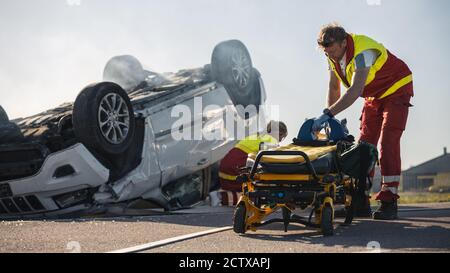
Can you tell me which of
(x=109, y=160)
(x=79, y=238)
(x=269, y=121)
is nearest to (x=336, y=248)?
(x=79, y=238)

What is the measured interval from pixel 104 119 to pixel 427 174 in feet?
144

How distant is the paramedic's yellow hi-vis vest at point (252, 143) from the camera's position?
8.34 meters

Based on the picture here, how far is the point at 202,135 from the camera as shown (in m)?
8.11

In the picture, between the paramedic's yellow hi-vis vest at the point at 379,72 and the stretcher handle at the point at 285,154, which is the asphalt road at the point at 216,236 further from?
the paramedic's yellow hi-vis vest at the point at 379,72

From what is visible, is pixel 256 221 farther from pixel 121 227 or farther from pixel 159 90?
pixel 159 90

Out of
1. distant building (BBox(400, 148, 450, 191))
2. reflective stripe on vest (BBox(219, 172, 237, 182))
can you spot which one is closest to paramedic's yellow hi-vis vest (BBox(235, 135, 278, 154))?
reflective stripe on vest (BBox(219, 172, 237, 182))

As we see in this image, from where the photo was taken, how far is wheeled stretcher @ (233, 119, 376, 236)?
4.84 meters

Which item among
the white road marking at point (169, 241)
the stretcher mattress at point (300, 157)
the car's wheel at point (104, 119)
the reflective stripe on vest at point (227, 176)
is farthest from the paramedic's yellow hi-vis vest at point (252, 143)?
the stretcher mattress at point (300, 157)

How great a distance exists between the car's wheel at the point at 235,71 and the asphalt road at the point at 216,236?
2698 millimetres

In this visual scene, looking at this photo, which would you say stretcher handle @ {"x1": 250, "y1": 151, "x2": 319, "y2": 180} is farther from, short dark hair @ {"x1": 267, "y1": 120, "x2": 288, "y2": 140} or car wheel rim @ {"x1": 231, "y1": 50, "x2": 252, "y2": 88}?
short dark hair @ {"x1": 267, "y1": 120, "x2": 288, "y2": 140}

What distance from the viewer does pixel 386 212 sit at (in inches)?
241

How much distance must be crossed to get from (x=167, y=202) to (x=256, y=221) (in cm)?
274

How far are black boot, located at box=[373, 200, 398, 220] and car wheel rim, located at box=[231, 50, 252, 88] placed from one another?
3183 millimetres

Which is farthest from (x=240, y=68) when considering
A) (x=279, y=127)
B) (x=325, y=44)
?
(x=325, y=44)
